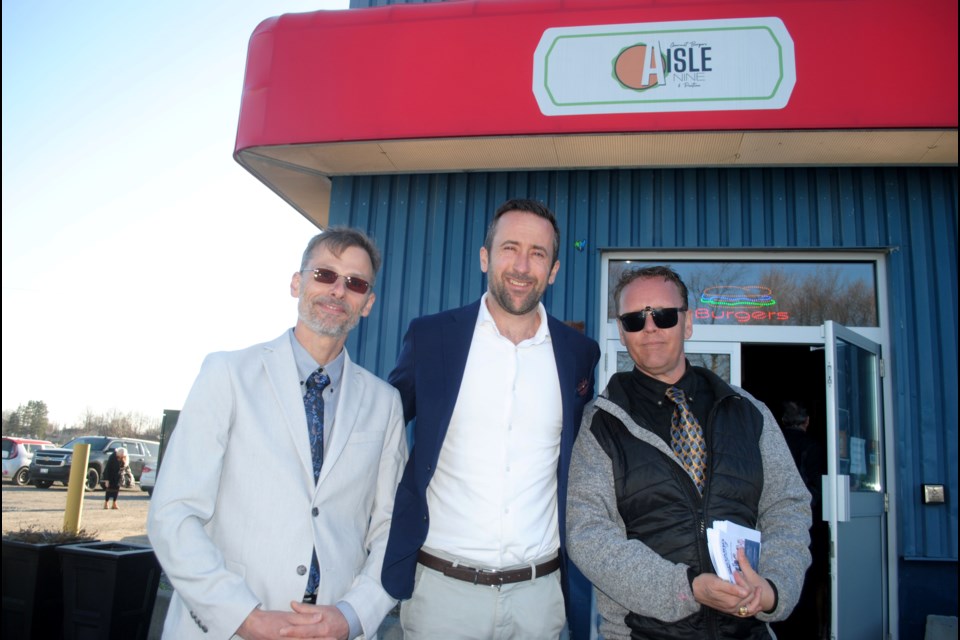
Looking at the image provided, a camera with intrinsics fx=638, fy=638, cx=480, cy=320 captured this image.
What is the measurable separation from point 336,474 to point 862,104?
4365 millimetres

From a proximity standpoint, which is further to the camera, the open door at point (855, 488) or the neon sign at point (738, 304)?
the neon sign at point (738, 304)

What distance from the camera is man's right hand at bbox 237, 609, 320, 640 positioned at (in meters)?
1.88

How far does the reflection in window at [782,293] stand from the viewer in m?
5.37

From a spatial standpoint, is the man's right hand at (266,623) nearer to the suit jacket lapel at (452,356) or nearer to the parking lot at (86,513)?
the suit jacket lapel at (452,356)

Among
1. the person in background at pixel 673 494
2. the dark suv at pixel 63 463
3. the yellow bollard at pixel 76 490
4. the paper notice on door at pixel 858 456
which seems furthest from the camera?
the dark suv at pixel 63 463

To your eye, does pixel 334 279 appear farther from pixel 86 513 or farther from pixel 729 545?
pixel 86 513

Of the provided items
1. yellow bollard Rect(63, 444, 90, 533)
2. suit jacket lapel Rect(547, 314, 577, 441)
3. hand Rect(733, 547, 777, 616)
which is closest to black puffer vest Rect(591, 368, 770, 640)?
hand Rect(733, 547, 777, 616)

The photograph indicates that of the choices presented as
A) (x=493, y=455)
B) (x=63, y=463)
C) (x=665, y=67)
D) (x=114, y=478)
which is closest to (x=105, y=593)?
(x=493, y=455)

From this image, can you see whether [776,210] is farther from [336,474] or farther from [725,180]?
[336,474]

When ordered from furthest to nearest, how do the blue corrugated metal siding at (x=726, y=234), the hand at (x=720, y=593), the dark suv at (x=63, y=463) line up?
the dark suv at (x=63, y=463) < the blue corrugated metal siding at (x=726, y=234) < the hand at (x=720, y=593)

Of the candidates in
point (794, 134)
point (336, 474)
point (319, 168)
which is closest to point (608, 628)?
point (336, 474)

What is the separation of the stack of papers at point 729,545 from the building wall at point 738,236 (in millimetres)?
3516

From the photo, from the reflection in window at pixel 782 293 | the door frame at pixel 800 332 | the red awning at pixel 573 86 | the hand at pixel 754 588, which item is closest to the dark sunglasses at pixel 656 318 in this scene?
the hand at pixel 754 588

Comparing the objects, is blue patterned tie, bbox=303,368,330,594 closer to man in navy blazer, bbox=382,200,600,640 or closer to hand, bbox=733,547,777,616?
man in navy blazer, bbox=382,200,600,640
